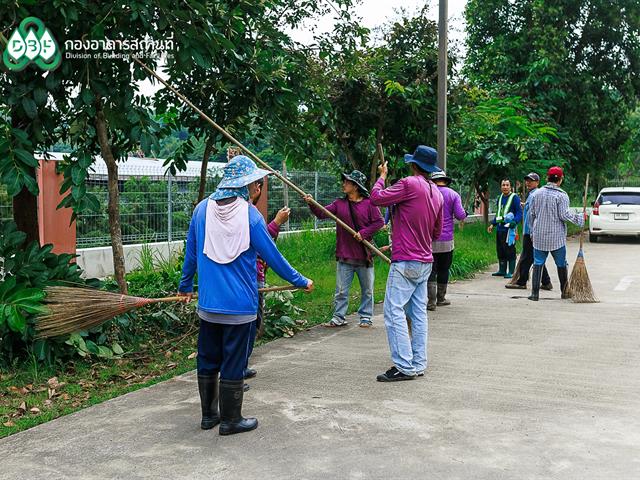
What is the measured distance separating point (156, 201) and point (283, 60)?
608cm

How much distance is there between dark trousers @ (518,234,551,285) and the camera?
11031 mm

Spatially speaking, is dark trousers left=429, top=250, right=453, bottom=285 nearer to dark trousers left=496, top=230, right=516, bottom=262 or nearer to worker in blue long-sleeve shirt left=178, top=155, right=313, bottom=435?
dark trousers left=496, top=230, right=516, bottom=262

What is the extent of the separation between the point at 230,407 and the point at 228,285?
78 centimetres

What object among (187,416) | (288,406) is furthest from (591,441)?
(187,416)

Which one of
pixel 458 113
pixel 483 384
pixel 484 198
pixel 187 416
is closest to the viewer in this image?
pixel 187 416

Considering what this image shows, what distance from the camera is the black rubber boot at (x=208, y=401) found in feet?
16.3

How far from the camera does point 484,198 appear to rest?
20625mm

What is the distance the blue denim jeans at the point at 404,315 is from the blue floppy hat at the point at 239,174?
1.73 m

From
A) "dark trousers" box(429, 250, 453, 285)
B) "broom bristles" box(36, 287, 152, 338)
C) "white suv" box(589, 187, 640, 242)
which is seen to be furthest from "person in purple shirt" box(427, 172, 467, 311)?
"white suv" box(589, 187, 640, 242)

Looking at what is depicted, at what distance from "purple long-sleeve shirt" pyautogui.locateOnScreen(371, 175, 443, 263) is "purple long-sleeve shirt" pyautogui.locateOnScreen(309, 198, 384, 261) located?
1.59m

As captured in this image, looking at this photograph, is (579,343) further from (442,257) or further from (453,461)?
(453,461)

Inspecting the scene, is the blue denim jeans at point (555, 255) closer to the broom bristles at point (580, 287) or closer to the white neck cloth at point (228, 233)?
the broom bristles at point (580, 287)

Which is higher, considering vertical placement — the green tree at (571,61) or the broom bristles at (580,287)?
the green tree at (571,61)

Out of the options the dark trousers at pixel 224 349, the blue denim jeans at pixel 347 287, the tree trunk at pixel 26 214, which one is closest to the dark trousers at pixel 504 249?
the blue denim jeans at pixel 347 287
